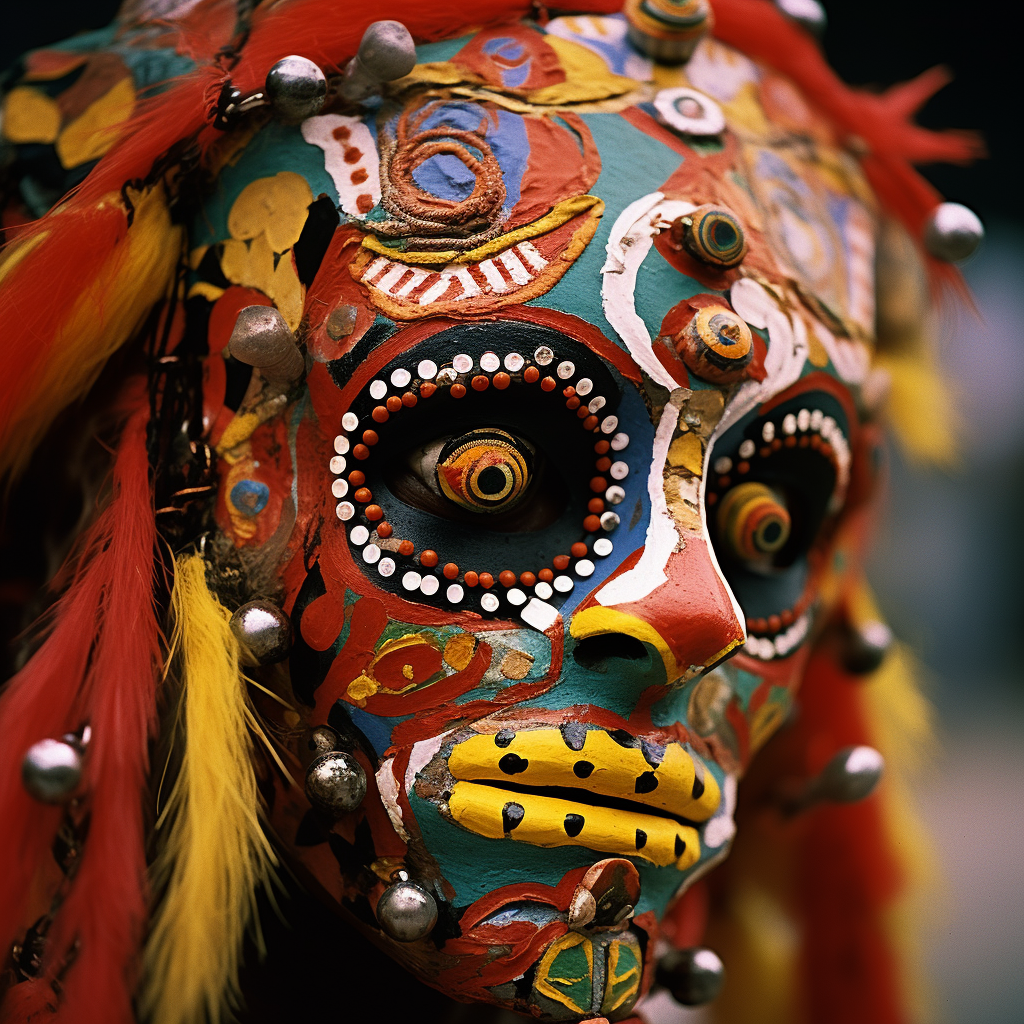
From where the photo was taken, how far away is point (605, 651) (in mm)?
1139

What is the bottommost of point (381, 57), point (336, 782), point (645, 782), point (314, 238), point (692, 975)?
point (692, 975)

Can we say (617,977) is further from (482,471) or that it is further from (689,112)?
(689,112)

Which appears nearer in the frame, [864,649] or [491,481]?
[491,481]

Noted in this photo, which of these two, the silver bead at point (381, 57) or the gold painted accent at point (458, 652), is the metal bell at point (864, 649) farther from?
the silver bead at point (381, 57)

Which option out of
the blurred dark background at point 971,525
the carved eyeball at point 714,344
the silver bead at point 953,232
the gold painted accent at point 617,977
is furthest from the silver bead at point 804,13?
the gold painted accent at point 617,977

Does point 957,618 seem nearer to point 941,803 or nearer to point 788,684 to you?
point 941,803

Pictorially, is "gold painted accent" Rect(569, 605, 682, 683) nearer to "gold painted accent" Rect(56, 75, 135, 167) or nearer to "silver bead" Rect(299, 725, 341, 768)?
"silver bead" Rect(299, 725, 341, 768)

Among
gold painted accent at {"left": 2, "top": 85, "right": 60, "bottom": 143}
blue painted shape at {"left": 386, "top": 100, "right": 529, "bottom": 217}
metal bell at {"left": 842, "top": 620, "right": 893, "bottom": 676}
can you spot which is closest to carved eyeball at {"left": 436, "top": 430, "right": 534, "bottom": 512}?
blue painted shape at {"left": 386, "top": 100, "right": 529, "bottom": 217}

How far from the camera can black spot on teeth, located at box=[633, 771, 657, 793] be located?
3.71 feet

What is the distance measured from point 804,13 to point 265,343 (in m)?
0.84

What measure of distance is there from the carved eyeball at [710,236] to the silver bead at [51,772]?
0.75 m

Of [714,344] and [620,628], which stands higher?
[714,344]

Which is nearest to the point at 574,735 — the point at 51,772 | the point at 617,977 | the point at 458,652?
the point at 458,652

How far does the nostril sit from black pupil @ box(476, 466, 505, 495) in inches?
6.5
